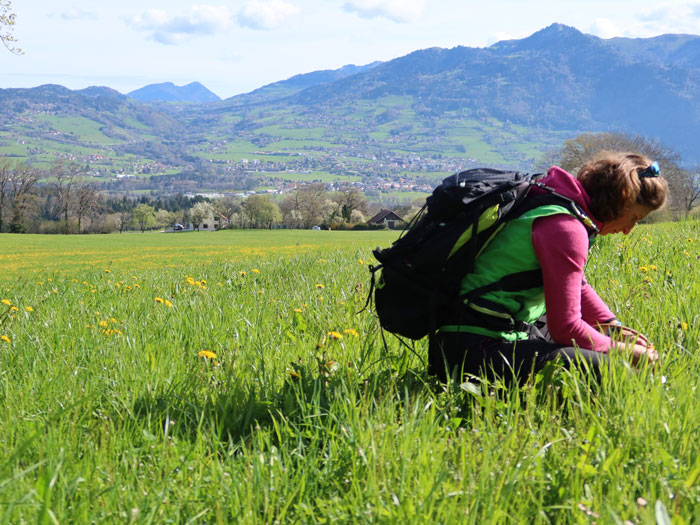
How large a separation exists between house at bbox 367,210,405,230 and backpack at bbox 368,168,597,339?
118 meters

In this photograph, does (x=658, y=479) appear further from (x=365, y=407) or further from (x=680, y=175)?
(x=680, y=175)

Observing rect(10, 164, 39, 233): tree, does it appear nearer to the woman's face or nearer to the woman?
the woman

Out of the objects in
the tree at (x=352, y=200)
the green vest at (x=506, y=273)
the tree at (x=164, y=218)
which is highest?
the tree at (x=352, y=200)

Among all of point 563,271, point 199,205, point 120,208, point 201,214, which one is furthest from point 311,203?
point 563,271

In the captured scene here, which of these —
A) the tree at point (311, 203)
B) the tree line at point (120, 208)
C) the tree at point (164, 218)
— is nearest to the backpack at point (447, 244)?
the tree line at point (120, 208)

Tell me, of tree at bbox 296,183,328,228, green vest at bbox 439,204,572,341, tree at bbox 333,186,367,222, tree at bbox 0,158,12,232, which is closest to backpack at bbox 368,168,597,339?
green vest at bbox 439,204,572,341

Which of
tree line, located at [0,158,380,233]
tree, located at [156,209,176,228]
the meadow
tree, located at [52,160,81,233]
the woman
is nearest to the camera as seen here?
the meadow

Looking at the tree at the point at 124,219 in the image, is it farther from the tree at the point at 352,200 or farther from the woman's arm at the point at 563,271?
the woman's arm at the point at 563,271

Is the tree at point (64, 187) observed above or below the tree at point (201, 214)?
above

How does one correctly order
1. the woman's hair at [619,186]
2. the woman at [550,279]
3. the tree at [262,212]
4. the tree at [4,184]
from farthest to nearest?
the tree at [262,212] < the tree at [4,184] < the woman's hair at [619,186] < the woman at [550,279]

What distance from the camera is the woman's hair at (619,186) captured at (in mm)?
2883

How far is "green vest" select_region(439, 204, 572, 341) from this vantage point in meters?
2.88

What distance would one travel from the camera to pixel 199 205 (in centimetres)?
16088

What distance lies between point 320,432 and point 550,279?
51.7 inches
